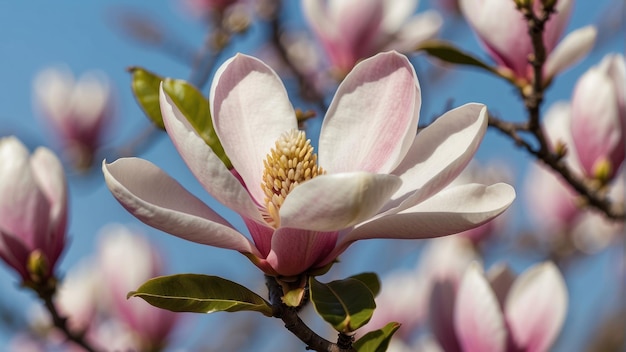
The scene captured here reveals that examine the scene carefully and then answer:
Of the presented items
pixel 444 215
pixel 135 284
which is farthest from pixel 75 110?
pixel 444 215

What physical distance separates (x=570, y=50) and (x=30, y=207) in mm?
856

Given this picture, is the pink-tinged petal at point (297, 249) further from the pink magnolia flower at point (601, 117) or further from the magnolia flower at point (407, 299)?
the magnolia flower at point (407, 299)

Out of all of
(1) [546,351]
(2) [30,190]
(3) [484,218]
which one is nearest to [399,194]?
(3) [484,218]

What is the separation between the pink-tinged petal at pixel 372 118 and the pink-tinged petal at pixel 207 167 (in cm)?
14

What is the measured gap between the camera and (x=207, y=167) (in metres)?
0.73

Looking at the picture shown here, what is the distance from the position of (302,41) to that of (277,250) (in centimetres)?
259

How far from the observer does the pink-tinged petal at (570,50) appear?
125 centimetres

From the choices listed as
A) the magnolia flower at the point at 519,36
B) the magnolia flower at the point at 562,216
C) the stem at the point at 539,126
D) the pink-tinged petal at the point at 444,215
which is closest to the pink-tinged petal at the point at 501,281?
the stem at the point at 539,126

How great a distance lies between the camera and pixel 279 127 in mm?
912

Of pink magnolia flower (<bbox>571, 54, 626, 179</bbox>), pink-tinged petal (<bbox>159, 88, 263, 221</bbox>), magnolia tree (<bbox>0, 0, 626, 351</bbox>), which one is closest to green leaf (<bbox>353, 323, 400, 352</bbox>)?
magnolia tree (<bbox>0, 0, 626, 351</bbox>)

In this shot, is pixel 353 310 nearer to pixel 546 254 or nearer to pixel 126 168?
pixel 126 168

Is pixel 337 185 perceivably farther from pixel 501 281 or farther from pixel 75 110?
pixel 75 110

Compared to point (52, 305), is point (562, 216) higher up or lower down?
lower down

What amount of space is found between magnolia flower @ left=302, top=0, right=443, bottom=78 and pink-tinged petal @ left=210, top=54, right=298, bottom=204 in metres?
0.84
